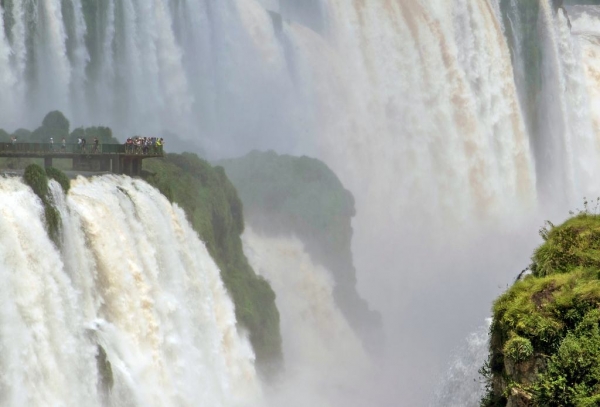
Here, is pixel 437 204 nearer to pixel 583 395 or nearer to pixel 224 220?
pixel 224 220

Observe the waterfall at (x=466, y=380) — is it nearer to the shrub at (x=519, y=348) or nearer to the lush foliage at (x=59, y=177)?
the shrub at (x=519, y=348)

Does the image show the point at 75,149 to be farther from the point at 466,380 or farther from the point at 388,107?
the point at 388,107

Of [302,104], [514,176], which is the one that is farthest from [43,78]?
[514,176]

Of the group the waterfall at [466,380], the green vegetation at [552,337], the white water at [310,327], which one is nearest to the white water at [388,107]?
the white water at [310,327]

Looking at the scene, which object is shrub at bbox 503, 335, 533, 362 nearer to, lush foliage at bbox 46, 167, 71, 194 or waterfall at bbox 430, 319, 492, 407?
waterfall at bbox 430, 319, 492, 407

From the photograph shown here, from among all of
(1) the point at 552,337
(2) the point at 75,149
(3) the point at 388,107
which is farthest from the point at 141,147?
(3) the point at 388,107

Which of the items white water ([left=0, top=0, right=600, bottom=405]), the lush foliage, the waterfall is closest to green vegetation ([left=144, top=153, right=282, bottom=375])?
white water ([left=0, top=0, right=600, bottom=405])
